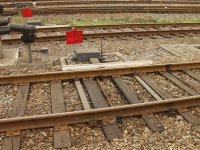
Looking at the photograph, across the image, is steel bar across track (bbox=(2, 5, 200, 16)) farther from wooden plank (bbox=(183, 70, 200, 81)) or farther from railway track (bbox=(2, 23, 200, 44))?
wooden plank (bbox=(183, 70, 200, 81))

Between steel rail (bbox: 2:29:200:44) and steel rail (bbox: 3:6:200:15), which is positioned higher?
steel rail (bbox: 3:6:200:15)

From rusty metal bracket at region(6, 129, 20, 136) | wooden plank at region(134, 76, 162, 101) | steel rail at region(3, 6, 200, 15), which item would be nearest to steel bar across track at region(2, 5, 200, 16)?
steel rail at region(3, 6, 200, 15)

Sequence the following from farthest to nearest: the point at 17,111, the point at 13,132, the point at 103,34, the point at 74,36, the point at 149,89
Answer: the point at 103,34
the point at 74,36
the point at 149,89
the point at 17,111
the point at 13,132

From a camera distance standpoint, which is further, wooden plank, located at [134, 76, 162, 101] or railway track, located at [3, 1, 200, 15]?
railway track, located at [3, 1, 200, 15]

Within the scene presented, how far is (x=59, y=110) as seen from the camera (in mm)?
5535

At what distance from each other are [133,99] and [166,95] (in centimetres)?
71

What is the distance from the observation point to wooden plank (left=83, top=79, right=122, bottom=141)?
16.1 ft

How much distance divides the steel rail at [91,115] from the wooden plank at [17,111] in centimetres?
20

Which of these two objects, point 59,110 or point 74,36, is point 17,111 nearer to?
point 59,110

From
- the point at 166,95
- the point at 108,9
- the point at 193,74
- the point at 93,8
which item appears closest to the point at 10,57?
the point at 166,95

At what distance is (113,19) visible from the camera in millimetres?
15031

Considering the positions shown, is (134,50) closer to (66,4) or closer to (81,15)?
(81,15)

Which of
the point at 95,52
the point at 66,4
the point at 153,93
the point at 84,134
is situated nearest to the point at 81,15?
the point at 66,4

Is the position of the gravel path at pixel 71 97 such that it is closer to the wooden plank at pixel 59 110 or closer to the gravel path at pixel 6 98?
the wooden plank at pixel 59 110
